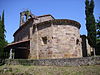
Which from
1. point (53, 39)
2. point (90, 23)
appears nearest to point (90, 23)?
point (90, 23)

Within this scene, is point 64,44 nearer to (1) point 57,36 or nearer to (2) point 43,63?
(1) point 57,36

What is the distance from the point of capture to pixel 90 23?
2141 cm

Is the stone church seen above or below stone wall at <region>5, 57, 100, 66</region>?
above

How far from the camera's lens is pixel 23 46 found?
2005cm

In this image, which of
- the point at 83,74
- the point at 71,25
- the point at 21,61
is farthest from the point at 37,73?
the point at 71,25

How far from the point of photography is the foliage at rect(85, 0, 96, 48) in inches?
824

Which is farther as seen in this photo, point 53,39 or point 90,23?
point 90,23

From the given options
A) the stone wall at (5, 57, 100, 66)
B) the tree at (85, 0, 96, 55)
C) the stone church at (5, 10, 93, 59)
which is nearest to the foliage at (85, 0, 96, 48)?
the tree at (85, 0, 96, 55)

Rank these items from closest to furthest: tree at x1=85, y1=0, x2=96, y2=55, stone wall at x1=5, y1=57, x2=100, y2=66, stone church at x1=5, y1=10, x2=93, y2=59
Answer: stone wall at x1=5, y1=57, x2=100, y2=66, stone church at x1=5, y1=10, x2=93, y2=59, tree at x1=85, y1=0, x2=96, y2=55

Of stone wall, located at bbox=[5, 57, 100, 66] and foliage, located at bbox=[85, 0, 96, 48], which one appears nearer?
stone wall, located at bbox=[5, 57, 100, 66]

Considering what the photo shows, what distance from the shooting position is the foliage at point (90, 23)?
68.7 feet

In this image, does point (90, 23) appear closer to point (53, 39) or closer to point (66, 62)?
point (53, 39)

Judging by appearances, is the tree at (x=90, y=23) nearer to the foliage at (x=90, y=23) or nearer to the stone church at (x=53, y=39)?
the foliage at (x=90, y=23)

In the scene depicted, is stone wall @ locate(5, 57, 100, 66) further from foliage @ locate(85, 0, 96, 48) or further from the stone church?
foliage @ locate(85, 0, 96, 48)
